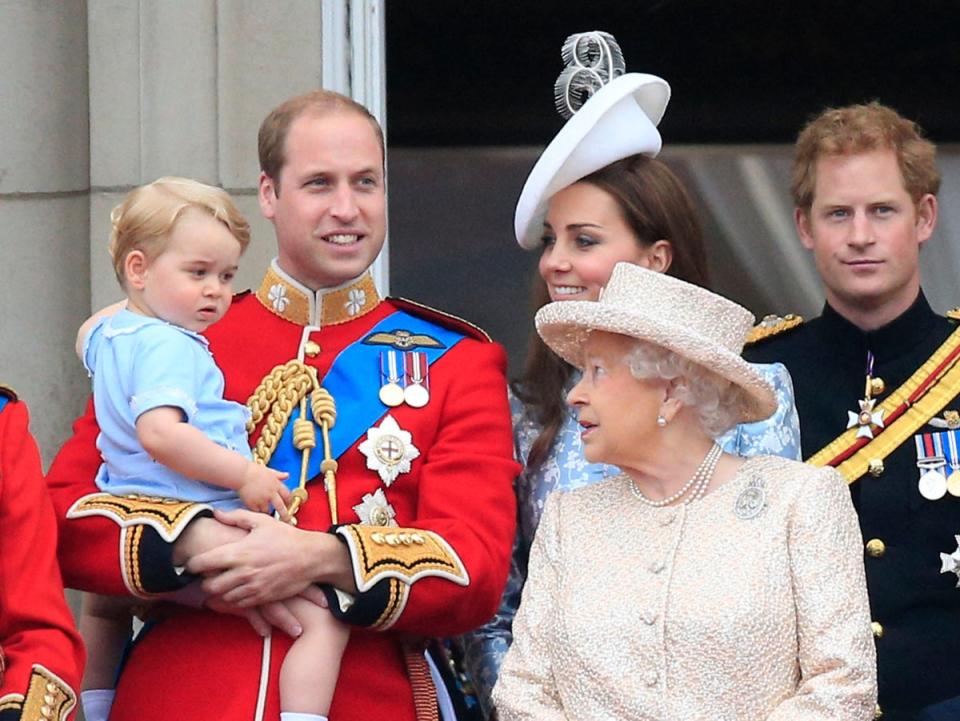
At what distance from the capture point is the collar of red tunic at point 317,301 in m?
3.98

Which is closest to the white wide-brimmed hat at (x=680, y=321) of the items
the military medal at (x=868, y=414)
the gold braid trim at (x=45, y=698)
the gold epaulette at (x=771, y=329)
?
the military medal at (x=868, y=414)

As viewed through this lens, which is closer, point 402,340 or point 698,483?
point 698,483

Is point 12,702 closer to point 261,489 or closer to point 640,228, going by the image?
point 261,489

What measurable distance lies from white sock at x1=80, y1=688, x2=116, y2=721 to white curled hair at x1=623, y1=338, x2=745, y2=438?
1148 millimetres

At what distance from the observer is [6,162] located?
5.70 m

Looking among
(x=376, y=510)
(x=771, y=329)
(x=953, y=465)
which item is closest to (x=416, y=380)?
(x=376, y=510)

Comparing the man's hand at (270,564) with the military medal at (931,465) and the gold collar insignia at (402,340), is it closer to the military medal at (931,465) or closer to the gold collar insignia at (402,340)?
the gold collar insignia at (402,340)

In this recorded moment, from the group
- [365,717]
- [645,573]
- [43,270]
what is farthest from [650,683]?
[43,270]

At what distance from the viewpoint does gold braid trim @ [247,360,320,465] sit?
3814 mm

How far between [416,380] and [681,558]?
69cm

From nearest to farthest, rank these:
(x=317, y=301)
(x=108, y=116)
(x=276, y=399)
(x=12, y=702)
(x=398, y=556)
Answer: (x=12, y=702)
(x=398, y=556)
(x=276, y=399)
(x=317, y=301)
(x=108, y=116)

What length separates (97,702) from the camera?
385cm

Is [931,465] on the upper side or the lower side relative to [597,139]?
lower

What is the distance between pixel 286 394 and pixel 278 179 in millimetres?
413
